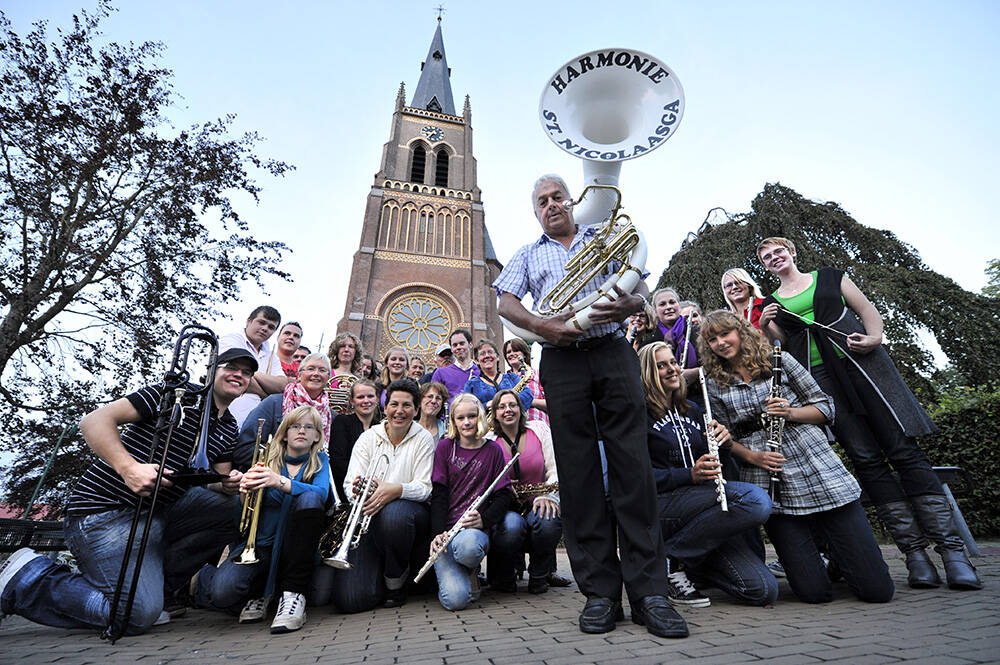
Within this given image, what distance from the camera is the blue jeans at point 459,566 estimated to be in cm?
299

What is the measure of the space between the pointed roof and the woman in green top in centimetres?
3298

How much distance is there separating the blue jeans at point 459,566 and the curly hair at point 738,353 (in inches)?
74.4

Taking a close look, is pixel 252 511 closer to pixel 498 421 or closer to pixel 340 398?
pixel 340 398

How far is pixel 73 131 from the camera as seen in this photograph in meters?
8.51

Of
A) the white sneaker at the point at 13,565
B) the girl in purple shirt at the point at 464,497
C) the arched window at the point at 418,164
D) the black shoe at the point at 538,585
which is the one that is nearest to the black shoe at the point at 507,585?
the black shoe at the point at 538,585

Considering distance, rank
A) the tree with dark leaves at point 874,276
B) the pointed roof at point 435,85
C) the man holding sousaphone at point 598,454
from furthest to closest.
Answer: the pointed roof at point 435,85
the tree with dark leaves at point 874,276
the man holding sousaphone at point 598,454

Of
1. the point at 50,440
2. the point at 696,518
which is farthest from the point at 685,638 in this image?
the point at 50,440

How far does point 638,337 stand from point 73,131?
404 inches

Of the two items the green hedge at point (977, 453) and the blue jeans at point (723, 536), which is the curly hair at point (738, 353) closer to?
the blue jeans at point (723, 536)

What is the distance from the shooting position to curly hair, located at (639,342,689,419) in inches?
122

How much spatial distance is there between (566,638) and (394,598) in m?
1.66

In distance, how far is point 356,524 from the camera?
317 centimetres

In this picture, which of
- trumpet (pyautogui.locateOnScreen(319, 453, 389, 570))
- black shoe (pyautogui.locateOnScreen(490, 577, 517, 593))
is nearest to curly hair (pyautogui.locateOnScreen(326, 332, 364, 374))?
trumpet (pyautogui.locateOnScreen(319, 453, 389, 570))

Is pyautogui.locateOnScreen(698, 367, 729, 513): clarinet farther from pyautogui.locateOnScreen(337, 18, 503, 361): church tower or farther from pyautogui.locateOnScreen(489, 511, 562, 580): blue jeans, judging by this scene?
pyautogui.locateOnScreen(337, 18, 503, 361): church tower
